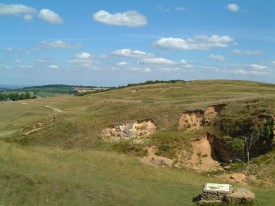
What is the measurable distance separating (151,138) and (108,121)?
607 cm

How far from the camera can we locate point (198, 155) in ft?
127

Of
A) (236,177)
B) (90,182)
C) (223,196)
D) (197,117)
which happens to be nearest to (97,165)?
(90,182)

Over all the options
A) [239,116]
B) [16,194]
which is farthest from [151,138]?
[16,194]

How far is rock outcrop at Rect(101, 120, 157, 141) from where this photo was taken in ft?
139

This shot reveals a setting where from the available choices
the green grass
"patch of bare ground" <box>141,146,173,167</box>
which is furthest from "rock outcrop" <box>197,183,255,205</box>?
"patch of bare ground" <box>141,146,173,167</box>

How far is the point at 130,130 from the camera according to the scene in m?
43.1

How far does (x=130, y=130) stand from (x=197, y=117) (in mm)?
7280

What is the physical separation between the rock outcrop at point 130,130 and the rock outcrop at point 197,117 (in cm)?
314

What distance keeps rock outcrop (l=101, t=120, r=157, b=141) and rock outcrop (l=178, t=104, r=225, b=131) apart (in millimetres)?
3142

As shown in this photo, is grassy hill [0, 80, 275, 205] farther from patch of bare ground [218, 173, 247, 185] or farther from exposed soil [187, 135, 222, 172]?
patch of bare ground [218, 173, 247, 185]

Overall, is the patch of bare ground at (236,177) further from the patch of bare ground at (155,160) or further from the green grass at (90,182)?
the patch of bare ground at (155,160)

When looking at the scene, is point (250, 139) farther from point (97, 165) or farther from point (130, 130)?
point (97, 165)

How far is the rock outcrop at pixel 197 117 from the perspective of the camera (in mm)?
42841

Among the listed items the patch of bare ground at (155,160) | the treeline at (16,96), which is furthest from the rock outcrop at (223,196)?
the treeline at (16,96)
